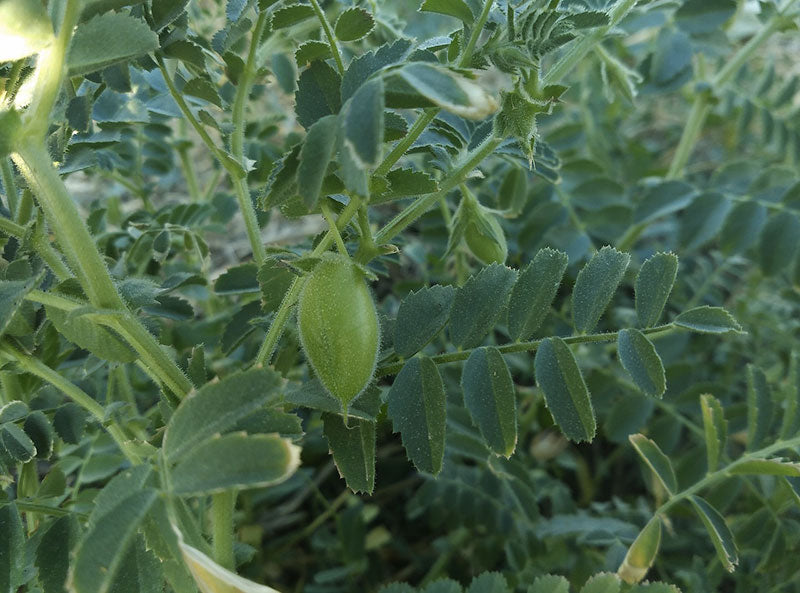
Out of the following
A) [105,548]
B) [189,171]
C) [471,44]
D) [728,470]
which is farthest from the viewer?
[189,171]

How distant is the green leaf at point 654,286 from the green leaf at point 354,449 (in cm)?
24

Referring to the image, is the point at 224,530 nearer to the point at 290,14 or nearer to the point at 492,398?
the point at 492,398

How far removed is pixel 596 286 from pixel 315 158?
0.29 m

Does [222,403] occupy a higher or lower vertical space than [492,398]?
higher

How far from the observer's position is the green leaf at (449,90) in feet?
1.37

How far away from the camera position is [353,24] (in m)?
0.58

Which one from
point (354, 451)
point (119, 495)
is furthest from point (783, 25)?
point (119, 495)

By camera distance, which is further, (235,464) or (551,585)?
(551,585)

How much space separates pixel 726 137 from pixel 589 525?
1.31 meters

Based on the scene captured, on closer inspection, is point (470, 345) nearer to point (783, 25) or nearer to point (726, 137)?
point (783, 25)

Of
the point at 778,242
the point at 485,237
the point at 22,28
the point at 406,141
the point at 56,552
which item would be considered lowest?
the point at 778,242

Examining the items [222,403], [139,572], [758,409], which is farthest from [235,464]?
[758,409]

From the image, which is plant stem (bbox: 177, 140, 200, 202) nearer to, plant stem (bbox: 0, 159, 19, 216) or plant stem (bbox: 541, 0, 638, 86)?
plant stem (bbox: 0, 159, 19, 216)

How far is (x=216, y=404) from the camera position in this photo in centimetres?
46
